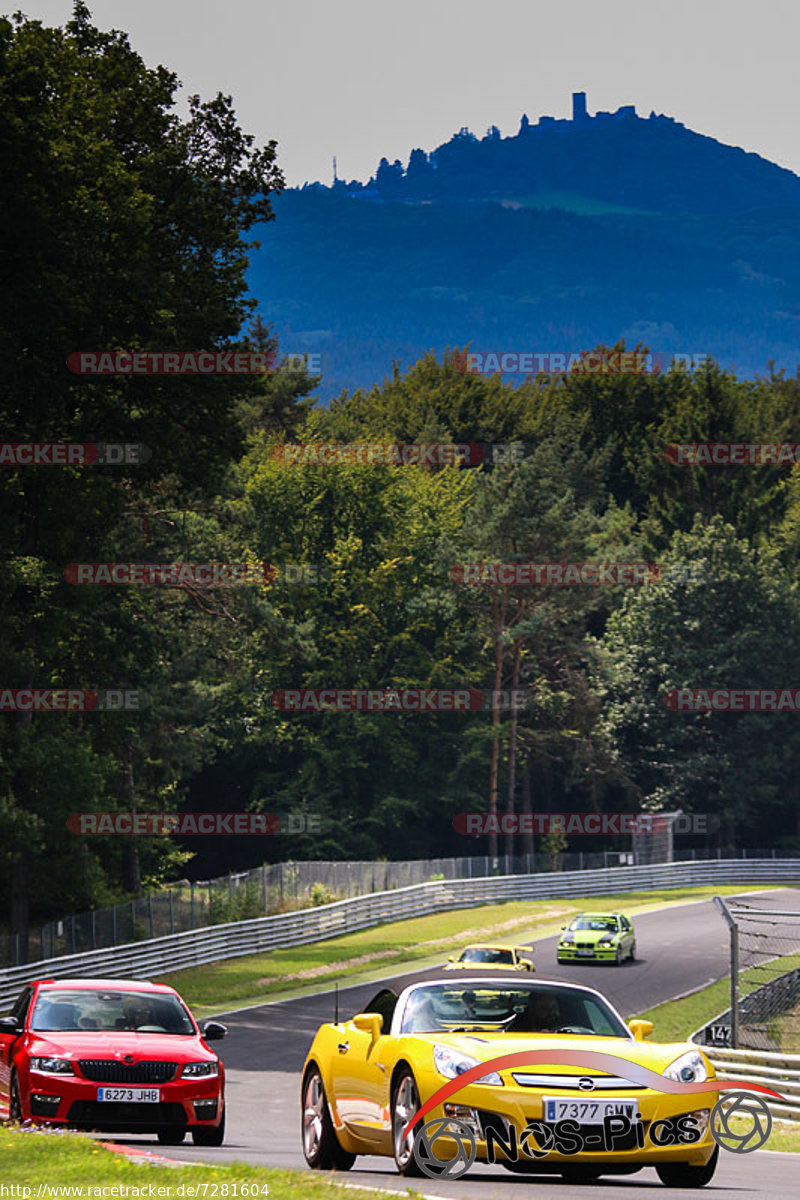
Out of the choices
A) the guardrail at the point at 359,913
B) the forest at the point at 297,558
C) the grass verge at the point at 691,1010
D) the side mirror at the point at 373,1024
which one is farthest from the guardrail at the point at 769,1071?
the forest at the point at 297,558

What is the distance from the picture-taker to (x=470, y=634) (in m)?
81.3

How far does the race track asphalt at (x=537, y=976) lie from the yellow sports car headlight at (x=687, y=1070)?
0.63 m

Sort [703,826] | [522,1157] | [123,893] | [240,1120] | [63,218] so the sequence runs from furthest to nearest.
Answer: [703,826]
[123,893]
[63,218]
[240,1120]
[522,1157]

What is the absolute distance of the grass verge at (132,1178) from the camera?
9297mm

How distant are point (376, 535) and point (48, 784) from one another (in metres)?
47.3

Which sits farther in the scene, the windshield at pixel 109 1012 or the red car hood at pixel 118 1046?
the windshield at pixel 109 1012

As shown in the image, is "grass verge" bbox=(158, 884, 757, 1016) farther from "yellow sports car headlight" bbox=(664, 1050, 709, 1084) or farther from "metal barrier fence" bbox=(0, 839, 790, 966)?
"yellow sports car headlight" bbox=(664, 1050, 709, 1084)

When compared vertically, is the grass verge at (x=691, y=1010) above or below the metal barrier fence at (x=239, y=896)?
below

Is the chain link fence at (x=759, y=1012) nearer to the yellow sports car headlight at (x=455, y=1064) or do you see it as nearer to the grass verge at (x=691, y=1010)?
the grass verge at (x=691, y=1010)

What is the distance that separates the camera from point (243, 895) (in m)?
49.1

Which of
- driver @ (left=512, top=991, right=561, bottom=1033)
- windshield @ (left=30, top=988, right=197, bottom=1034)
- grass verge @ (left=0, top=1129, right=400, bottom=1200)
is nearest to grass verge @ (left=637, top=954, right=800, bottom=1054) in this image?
windshield @ (left=30, top=988, right=197, bottom=1034)

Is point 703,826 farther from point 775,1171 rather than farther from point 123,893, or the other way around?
point 775,1171

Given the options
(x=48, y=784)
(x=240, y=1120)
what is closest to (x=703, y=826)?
(x=48, y=784)

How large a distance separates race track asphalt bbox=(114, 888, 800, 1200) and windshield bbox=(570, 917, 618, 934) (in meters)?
0.96
